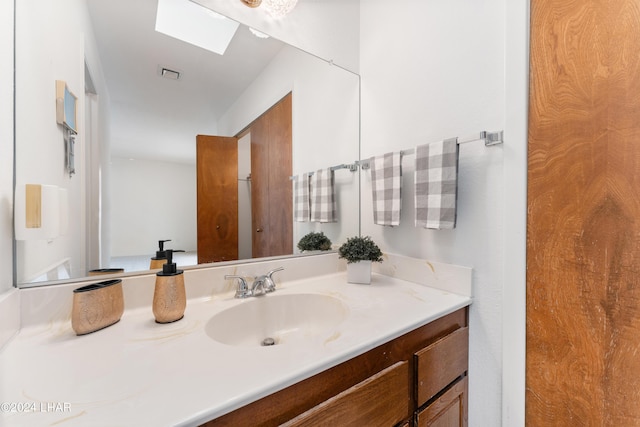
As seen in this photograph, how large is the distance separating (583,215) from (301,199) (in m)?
1.01

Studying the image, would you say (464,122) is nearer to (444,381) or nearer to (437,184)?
(437,184)

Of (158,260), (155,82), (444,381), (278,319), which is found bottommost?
(444,381)

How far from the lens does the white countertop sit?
1.30ft

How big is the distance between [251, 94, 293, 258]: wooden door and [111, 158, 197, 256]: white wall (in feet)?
0.87

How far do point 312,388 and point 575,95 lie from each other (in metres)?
1.02

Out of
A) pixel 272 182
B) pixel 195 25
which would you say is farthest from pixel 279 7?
pixel 272 182

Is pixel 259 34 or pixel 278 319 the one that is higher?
pixel 259 34

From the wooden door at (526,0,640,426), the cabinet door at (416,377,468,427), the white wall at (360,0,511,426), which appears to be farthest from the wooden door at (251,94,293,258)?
the wooden door at (526,0,640,426)

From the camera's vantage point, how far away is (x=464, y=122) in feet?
3.10

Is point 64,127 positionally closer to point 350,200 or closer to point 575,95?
point 350,200

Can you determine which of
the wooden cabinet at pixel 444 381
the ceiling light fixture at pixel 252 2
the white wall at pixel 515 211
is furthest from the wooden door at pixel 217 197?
the white wall at pixel 515 211

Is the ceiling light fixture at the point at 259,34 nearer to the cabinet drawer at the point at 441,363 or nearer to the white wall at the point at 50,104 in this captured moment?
the white wall at the point at 50,104

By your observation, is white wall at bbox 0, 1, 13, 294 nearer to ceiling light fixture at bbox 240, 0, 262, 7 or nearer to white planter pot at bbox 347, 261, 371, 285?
ceiling light fixture at bbox 240, 0, 262, 7

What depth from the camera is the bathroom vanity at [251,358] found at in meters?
0.42
